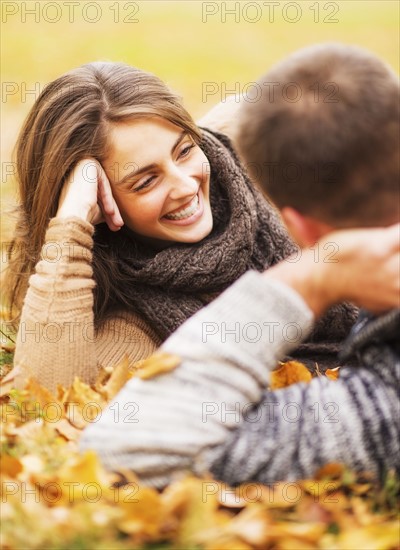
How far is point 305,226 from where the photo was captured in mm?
1677

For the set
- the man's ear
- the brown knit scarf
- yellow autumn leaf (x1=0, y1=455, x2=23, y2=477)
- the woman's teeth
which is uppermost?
the man's ear

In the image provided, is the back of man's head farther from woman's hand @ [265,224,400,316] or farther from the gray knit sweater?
the gray knit sweater

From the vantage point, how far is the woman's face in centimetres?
274

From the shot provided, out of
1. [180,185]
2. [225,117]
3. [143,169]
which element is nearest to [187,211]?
[180,185]

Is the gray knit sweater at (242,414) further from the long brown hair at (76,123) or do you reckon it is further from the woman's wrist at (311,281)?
the long brown hair at (76,123)

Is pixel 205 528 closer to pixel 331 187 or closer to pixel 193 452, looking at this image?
pixel 193 452

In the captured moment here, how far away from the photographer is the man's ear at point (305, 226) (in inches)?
65.6

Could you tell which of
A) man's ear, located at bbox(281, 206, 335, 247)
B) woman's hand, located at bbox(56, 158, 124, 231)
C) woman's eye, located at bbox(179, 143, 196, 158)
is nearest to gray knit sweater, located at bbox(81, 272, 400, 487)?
man's ear, located at bbox(281, 206, 335, 247)

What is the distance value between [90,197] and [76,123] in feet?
0.97

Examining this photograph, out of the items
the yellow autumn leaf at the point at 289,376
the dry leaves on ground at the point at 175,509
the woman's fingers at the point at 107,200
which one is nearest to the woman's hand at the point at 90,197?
the woman's fingers at the point at 107,200

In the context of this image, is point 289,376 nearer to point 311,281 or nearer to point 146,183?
point 311,281

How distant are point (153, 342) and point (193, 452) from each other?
1330 millimetres

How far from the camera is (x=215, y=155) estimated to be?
2.97 m

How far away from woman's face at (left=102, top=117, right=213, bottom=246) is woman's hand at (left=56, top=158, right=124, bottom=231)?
5cm
